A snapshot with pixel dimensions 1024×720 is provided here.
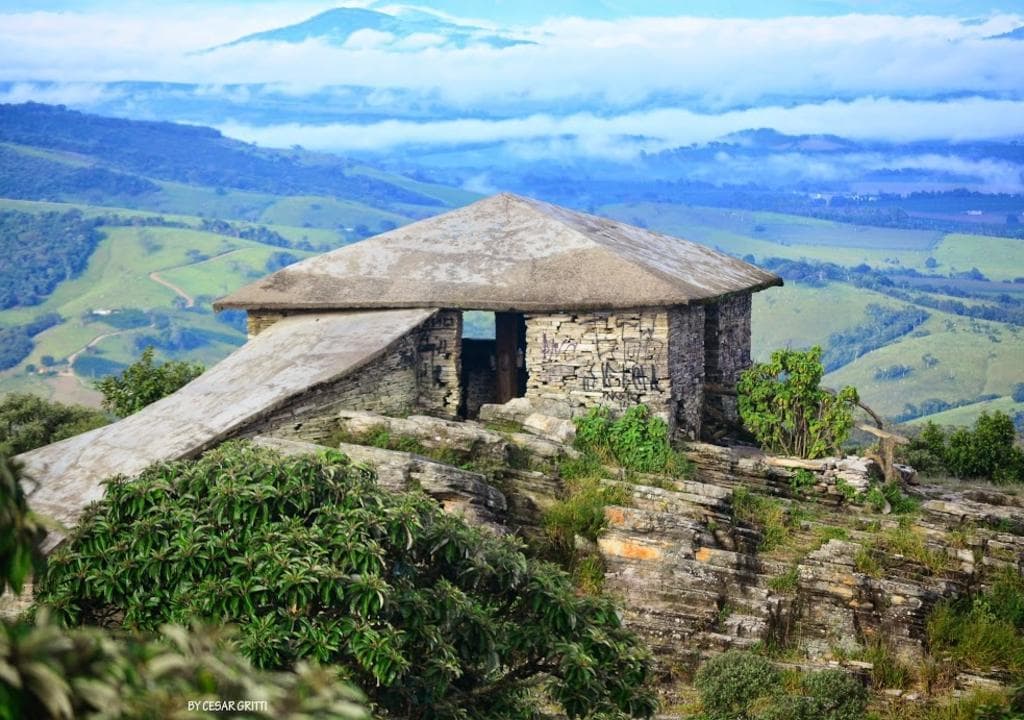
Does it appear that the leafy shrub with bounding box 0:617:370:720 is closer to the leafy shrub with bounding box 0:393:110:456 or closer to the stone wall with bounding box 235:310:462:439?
the stone wall with bounding box 235:310:462:439

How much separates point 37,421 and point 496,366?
9207 mm

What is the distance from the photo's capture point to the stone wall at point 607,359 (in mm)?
19188

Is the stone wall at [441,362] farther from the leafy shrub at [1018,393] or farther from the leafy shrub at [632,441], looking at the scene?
the leafy shrub at [1018,393]

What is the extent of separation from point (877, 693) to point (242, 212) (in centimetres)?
18400

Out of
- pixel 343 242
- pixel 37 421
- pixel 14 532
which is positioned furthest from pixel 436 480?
pixel 343 242

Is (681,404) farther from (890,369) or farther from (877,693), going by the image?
(890,369)

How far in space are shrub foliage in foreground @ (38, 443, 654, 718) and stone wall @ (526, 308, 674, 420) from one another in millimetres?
7421

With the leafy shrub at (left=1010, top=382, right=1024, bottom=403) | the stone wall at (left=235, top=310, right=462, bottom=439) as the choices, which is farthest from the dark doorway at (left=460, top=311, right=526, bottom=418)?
the leafy shrub at (left=1010, top=382, right=1024, bottom=403)

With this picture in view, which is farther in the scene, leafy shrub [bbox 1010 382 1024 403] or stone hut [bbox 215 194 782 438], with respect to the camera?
leafy shrub [bbox 1010 382 1024 403]

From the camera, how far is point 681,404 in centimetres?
2028

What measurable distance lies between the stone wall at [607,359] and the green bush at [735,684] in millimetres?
4995

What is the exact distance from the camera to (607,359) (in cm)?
1928

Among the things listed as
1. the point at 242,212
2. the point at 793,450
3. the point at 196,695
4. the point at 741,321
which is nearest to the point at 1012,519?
the point at 793,450

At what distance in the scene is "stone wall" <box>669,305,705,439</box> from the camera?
64.2ft
